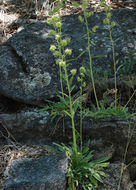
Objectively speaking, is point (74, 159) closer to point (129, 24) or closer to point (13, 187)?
point (13, 187)

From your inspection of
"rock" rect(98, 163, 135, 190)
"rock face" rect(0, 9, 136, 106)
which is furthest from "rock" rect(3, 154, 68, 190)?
"rock face" rect(0, 9, 136, 106)

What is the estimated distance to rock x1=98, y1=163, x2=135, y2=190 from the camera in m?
2.34

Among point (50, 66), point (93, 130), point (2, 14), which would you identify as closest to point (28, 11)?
point (2, 14)

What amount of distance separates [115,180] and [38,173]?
2.29 feet

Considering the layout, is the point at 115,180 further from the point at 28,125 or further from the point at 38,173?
the point at 28,125

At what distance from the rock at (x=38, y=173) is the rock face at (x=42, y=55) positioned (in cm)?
98

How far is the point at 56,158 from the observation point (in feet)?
7.78

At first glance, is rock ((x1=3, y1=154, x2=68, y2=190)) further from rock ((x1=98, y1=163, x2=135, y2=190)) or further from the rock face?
the rock face

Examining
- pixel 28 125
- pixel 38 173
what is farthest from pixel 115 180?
pixel 28 125

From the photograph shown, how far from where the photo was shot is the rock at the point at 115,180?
2336mm

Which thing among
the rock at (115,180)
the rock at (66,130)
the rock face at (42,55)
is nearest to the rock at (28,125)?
the rock at (66,130)

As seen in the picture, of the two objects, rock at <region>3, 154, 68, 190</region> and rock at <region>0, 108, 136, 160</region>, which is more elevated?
rock at <region>3, 154, 68, 190</region>

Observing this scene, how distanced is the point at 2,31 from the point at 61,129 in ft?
8.34

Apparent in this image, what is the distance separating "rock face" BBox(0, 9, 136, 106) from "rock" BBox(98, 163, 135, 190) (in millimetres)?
1196
